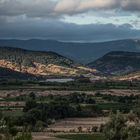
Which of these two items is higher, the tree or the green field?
the tree

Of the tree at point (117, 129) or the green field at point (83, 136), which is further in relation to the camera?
the green field at point (83, 136)

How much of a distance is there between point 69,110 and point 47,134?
141ft

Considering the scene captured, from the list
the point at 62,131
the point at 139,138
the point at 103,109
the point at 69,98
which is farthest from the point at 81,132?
the point at 69,98

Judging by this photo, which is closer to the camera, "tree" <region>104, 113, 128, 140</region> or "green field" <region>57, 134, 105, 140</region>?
"tree" <region>104, 113, 128, 140</region>

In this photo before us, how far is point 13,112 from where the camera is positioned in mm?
144250

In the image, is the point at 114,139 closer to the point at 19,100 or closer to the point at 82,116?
the point at 82,116

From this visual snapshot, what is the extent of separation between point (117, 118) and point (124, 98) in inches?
3598

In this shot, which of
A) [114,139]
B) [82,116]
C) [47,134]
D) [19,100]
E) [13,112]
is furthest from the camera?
[19,100]

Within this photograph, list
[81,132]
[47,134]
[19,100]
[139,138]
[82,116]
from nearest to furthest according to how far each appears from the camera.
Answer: [139,138] → [47,134] → [81,132] → [82,116] → [19,100]

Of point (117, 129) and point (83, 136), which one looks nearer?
point (117, 129)

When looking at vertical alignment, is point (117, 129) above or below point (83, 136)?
above

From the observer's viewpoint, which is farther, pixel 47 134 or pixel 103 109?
pixel 103 109

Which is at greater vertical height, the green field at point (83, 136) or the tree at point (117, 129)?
the tree at point (117, 129)

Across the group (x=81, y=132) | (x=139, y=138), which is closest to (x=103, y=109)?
(x=81, y=132)
